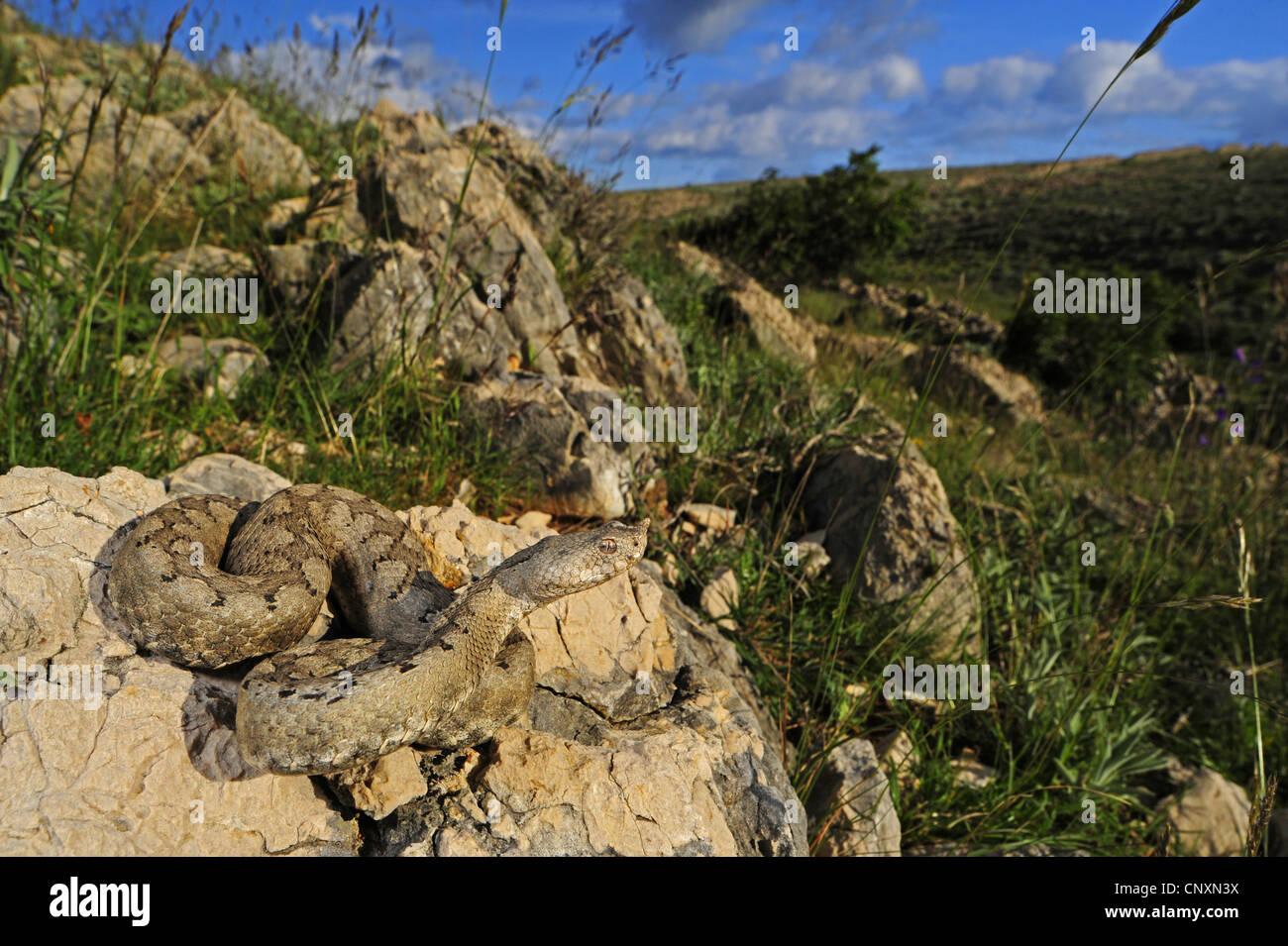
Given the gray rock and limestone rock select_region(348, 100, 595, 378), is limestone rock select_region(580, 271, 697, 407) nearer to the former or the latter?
limestone rock select_region(348, 100, 595, 378)

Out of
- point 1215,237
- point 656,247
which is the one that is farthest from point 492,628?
point 1215,237

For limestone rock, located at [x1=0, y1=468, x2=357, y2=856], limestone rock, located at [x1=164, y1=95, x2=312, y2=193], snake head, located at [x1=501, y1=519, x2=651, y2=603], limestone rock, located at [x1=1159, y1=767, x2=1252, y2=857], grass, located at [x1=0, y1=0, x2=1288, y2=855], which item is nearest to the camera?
limestone rock, located at [x1=0, y1=468, x2=357, y2=856]

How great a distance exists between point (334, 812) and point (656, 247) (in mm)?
12997

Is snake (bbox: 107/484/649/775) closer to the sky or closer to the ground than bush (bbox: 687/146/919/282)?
closer to the ground

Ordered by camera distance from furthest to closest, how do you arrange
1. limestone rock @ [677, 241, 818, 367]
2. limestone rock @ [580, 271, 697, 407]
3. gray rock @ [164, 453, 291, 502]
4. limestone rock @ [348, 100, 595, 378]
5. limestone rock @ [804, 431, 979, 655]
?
limestone rock @ [677, 241, 818, 367]
limestone rock @ [580, 271, 697, 407]
limestone rock @ [348, 100, 595, 378]
limestone rock @ [804, 431, 979, 655]
gray rock @ [164, 453, 291, 502]

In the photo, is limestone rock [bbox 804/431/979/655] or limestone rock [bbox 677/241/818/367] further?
limestone rock [bbox 677/241/818/367]

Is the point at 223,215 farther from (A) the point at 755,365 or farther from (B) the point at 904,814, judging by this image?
(B) the point at 904,814

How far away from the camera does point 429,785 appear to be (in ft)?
11.4
